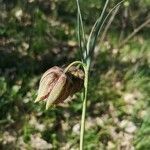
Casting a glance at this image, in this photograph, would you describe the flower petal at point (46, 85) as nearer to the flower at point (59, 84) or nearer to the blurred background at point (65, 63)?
the flower at point (59, 84)

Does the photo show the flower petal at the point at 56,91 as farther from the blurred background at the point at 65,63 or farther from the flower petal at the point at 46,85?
the blurred background at the point at 65,63

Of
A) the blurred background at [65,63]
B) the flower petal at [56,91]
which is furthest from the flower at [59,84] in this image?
the blurred background at [65,63]

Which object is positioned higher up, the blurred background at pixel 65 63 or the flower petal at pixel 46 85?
the flower petal at pixel 46 85

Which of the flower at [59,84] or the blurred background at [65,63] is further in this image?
the blurred background at [65,63]

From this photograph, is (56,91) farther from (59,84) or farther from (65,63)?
(65,63)

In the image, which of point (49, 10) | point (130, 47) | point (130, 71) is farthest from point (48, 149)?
point (49, 10)

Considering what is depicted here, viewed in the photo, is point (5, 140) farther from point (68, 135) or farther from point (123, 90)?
point (123, 90)

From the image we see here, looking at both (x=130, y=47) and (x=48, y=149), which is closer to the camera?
(x=48, y=149)
